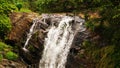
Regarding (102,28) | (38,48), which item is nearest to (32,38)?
(38,48)

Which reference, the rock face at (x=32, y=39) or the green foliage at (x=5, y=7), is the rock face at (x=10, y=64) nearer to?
the rock face at (x=32, y=39)

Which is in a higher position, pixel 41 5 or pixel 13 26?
pixel 41 5

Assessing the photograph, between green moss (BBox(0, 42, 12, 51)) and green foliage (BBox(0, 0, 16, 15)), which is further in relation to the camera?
green foliage (BBox(0, 0, 16, 15))

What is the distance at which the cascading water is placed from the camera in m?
16.7

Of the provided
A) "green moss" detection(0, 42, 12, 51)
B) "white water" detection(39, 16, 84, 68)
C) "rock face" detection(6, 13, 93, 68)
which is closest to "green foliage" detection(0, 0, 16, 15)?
"rock face" detection(6, 13, 93, 68)

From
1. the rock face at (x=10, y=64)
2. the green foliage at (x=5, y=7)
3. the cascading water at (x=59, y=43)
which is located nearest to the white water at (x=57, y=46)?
the cascading water at (x=59, y=43)

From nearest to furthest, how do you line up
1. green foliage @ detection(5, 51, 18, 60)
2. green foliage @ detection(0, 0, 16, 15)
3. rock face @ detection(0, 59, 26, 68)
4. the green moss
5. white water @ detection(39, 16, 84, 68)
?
rock face @ detection(0, 59, 26, 68), green foliage @ detection(5, 51, 18, 60), white water @ detection(39, 16, 84, 68), the green moss, green foliage @ detection(0, 0, 16, 15)

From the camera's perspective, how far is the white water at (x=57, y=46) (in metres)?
16.7

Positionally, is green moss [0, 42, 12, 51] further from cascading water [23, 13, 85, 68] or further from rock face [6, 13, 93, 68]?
cascading water [23, 13, 85, 68]

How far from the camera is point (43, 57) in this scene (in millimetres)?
17125

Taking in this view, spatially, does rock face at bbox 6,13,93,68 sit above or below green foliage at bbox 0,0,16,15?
below

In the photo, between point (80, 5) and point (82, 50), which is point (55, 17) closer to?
point (82, 50)

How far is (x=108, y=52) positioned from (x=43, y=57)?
4.54 meters

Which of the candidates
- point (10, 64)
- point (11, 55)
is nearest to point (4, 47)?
point (11, 55)
